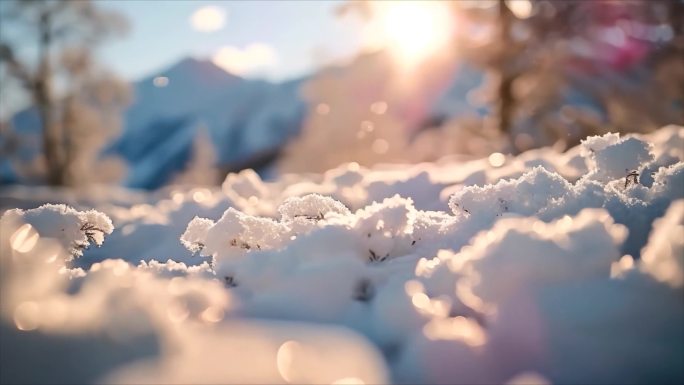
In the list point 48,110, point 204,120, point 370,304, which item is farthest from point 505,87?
point 204,120

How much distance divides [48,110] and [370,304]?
55.8 ft

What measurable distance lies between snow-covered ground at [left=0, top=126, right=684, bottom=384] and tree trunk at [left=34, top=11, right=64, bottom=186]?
15681mm

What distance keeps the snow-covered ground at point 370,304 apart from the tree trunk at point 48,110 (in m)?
15.7

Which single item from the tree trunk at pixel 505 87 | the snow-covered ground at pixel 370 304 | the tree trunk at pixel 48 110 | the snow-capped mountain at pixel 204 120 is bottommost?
the snow-covered ground at pixel 370 304

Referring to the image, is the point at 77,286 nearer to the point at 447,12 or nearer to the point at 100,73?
the point at 447,12

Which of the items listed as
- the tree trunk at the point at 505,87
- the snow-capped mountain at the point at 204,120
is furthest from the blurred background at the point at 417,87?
the snow-capped mountain at the point at 204,120

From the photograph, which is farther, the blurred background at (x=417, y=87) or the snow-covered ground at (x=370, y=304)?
the blurred background at (x=417, y=87)

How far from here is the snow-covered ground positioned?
1.24 metres

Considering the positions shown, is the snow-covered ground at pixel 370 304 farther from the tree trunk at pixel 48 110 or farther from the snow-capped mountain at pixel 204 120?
the snow-capped mountain at pixel 204 120

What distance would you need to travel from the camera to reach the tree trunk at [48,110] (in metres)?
16.0

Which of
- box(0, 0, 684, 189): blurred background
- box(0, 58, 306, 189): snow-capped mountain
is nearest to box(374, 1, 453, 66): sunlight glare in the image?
box(0, 0, 684, 189): blurred background

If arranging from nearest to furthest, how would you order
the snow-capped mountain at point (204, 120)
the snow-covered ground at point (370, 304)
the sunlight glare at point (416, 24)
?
the snow-covered ground at point (370, 304)
the sunlight glare at point (416, 24)
the snow-capped mountain at point (204, 120)

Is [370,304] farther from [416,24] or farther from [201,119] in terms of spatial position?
[201,119]

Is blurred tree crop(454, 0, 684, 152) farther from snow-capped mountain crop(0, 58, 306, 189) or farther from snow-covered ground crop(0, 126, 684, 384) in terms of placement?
snow-capped mountain crop(0, 58, 306, 189)
